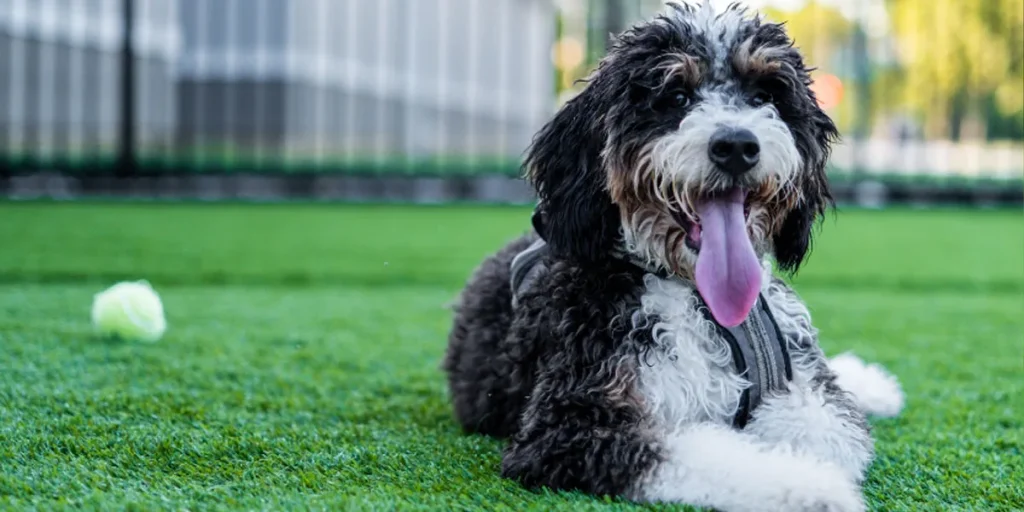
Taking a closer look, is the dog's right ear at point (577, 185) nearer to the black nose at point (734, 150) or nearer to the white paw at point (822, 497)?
the black nose at point (734, 150)

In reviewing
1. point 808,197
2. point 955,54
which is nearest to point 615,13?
point 955,54

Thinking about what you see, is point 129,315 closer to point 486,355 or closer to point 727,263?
point 486,355

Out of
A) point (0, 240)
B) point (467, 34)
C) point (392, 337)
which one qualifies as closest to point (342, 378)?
point (392, 337)

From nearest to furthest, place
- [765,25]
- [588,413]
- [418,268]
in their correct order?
[588,413]
[765,25]
[418,268]

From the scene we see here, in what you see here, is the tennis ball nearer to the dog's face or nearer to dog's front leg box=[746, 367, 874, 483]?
the dog's face

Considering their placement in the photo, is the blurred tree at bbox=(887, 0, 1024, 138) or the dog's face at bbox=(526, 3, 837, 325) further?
the blurred tree at bbox=(887, 0, 1024, 138)

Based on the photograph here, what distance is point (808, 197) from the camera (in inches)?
120

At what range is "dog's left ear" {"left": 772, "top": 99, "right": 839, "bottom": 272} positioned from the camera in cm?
299

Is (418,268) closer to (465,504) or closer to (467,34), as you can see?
(465,504)

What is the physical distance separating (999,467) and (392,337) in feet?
9.84

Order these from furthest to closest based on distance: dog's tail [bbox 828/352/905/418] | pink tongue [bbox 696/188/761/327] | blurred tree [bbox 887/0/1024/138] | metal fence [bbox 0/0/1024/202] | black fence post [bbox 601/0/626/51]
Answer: blurred tree [bbox 887/0/1024/138] < black fence post [bbox 601/0/626/51] < metal fence [bbox 0/0/1024/202] < dog's tail [bbox 828/352/905/418] < pink tongue [bbox 696/188/761/327]

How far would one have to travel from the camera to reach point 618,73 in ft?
9.62

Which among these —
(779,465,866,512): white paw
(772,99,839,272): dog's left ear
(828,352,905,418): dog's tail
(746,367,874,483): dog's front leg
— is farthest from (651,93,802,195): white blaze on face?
(828,352,905,418): dog's tail

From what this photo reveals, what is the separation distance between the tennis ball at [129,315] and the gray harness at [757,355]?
2.80 m
